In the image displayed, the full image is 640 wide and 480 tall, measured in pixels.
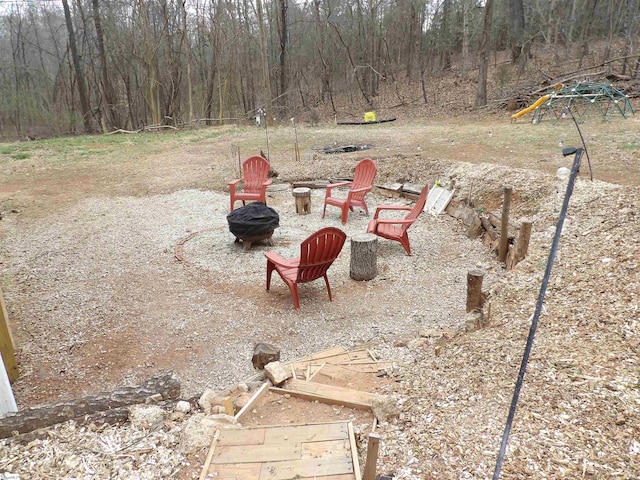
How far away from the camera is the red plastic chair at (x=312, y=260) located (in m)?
4.03

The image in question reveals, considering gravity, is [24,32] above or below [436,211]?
above

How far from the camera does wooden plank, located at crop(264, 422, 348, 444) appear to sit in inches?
82.6

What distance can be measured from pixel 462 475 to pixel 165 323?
3.00 meters

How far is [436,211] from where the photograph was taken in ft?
22.6

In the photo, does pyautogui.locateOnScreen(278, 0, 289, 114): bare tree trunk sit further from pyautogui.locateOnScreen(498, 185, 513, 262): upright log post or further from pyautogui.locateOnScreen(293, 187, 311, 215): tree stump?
pyautogui.locateOnScreen(498, 185, 513, 262): upright log post

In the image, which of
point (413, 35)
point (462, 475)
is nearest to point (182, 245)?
point (462, 475)

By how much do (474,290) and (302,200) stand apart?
153 inches

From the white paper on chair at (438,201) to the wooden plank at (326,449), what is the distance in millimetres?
5274

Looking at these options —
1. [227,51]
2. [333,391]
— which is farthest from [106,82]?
[333,391]

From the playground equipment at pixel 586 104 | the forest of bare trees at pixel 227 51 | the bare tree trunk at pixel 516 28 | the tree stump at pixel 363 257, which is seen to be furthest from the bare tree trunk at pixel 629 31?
the tree stump at pixel 363 257

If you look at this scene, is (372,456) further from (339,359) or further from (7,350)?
(7,350)

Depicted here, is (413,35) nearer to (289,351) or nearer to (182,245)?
(182,245)

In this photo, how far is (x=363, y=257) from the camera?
15.5ft

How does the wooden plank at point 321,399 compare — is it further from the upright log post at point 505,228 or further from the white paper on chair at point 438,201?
the white paper on chair at point 438,201
